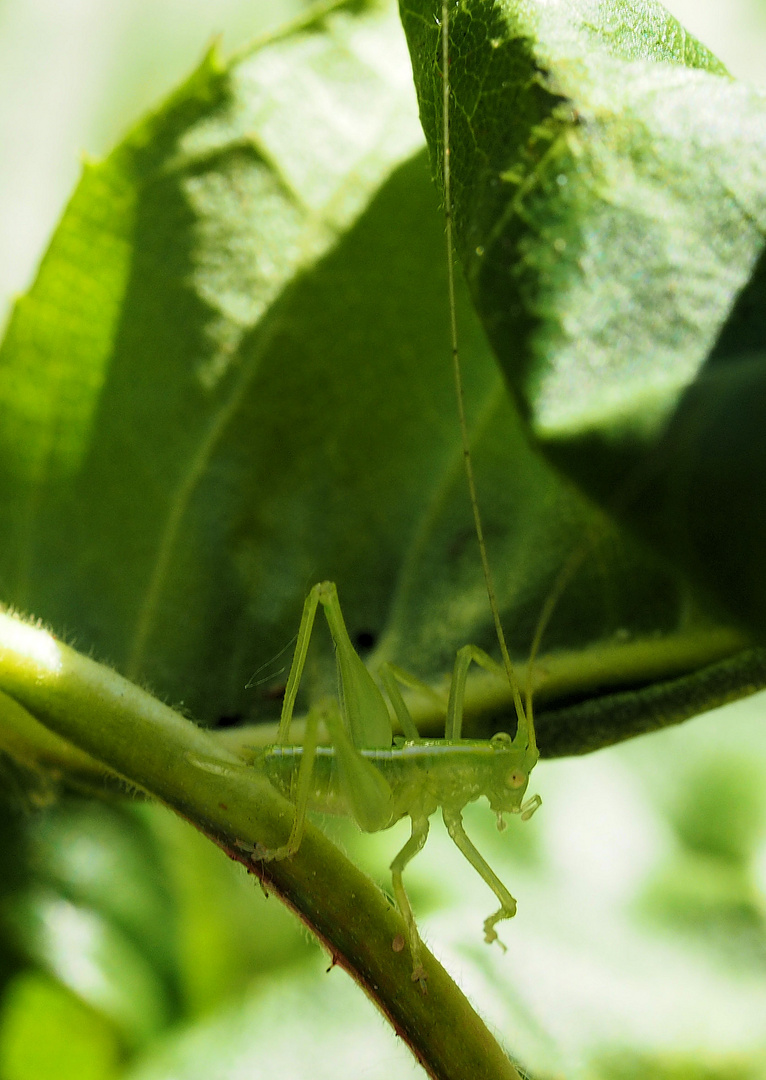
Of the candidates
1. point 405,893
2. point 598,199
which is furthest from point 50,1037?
point 598,199

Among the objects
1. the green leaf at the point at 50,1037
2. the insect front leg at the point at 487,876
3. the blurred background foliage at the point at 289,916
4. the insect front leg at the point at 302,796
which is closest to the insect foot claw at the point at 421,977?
the insect front leg at the point at 302,796

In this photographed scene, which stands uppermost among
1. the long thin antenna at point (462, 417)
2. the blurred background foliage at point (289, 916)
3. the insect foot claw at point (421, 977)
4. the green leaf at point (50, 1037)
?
the long thin antenna at point (462, 417)

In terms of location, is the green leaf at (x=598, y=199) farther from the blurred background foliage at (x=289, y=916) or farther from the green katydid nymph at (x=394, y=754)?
the blurred background foliage at (x=289, y=916)

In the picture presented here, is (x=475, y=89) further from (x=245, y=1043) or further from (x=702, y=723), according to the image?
(x=702, y=723)

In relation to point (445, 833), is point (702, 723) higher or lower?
higher

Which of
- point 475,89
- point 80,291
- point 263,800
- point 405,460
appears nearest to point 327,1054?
point 263,800

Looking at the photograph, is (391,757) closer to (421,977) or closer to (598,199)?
(421,977)
